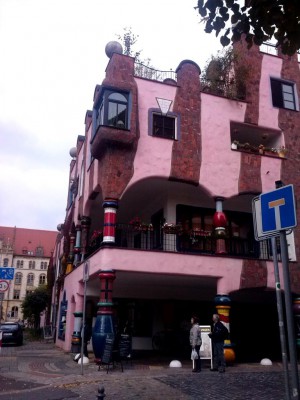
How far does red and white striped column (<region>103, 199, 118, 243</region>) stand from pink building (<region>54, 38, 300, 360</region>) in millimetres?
41

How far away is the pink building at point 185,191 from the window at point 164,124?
0.17 ft

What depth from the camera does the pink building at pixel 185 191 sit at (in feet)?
53.8

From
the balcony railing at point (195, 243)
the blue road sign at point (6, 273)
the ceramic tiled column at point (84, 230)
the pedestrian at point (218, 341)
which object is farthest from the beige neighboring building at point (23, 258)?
the pedestrian at point (218, 341)

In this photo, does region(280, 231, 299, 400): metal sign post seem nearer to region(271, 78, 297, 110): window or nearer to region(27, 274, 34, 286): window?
region(271, 78, 297, 110): window

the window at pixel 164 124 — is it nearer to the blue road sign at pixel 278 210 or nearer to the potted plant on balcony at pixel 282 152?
the potted plant on balcony at pixel 282 152

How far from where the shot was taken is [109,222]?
15.9 meters

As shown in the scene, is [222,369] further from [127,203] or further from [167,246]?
[127,203]

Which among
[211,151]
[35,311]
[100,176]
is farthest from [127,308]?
[35,311]

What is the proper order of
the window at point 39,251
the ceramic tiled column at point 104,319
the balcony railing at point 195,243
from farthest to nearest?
the window at point 39,251 < the balcony railing at point 195,243 < the ceramic tiled column at point 104,319

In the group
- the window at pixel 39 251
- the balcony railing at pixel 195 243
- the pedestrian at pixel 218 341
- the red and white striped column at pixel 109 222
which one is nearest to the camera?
the pedestrian at pixel 218 341

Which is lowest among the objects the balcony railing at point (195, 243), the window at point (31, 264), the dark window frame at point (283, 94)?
the balcony railing at point (195, 243)

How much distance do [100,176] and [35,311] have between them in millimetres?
35142

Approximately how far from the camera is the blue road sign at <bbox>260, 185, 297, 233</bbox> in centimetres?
439

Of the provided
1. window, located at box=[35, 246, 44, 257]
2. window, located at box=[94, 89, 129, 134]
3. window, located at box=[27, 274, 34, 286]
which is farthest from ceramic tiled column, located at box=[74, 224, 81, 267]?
window, located at box=[27, 274, 34, 286]
